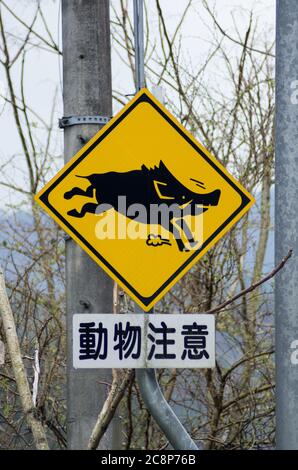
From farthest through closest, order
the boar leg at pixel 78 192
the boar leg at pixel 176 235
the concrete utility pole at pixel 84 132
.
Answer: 1. the concrete utility pole at pixel 84 132
2. the boar leg at pixel 78 192
3. the boar leg at pixel 176 235

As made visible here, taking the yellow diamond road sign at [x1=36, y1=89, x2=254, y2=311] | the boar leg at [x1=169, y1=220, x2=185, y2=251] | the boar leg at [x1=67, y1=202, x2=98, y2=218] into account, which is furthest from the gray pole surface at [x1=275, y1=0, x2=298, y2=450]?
the boar leg at [x1=67, y1=202, x2=98, y2=218]

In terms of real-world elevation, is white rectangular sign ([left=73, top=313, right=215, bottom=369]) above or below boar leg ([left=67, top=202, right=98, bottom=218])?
below

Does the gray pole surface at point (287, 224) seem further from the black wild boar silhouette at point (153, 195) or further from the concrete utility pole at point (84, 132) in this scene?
the concrete utility pole at point (84, 132)

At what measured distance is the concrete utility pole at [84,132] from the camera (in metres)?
5.24

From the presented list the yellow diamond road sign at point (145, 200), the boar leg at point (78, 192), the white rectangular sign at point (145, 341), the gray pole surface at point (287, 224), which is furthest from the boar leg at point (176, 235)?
the gray pole surface at point (287, 224)

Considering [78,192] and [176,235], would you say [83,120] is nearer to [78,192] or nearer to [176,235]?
[78,192]

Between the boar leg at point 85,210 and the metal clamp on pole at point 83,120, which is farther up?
the metal clamp on pole at point 83,120

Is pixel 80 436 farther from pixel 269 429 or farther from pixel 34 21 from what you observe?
pixel 34 21

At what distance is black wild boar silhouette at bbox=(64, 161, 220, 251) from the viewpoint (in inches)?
177

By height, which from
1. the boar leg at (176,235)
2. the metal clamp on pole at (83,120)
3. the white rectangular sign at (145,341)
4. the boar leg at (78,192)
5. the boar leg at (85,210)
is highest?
the metal clamp on pole at (83,120)

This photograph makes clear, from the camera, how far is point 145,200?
4547 mm

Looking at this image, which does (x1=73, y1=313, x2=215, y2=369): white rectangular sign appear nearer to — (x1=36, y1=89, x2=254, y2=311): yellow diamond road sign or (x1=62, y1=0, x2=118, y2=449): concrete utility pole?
(x1=36, y1=89, x2=254, y2=311): yellow diamond road sign

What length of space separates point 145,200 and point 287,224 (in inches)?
36.7
